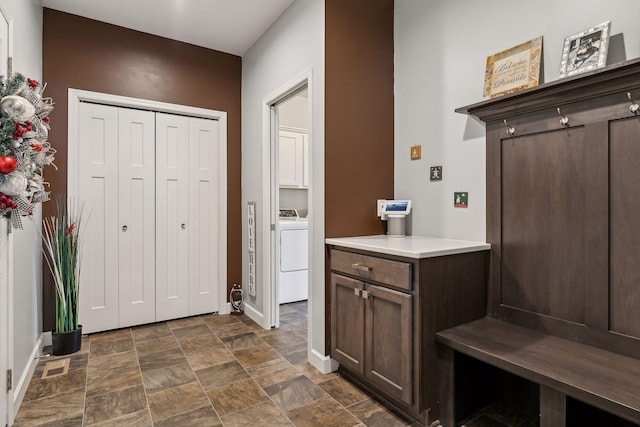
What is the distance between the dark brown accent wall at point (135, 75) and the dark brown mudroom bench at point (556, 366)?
2.69 metres

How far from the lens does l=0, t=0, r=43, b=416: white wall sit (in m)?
2.01

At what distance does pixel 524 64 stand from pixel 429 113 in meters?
0.67

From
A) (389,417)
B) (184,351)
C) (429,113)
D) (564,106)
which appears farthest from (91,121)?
(564,106)

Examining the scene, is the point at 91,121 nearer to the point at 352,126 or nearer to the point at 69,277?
the point at 69,277

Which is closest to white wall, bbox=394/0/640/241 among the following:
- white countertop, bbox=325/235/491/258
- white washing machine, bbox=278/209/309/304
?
white countertop, bbox=325/235/491/258

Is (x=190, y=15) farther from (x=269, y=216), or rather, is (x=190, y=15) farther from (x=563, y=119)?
(x=563, y=119)

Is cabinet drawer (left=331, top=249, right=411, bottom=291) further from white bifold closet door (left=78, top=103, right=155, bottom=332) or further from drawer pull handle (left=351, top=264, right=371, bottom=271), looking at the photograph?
white bifold closet door (left=78, top=103, right=155, bottom=332)

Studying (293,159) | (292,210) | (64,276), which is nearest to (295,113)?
(293,159)

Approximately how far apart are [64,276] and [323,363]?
85.7 inches

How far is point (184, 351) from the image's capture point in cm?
273

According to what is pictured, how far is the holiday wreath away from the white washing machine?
2481mm

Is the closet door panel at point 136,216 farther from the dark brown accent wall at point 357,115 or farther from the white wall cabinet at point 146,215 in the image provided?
the dark brown accent wall at point 357,115

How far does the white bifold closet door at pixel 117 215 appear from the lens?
10.1 feet

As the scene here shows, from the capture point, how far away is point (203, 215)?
11.8ft
